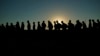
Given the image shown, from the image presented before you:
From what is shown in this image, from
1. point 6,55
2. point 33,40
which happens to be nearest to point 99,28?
point 33,40

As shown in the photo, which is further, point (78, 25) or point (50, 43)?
point (78, 25)

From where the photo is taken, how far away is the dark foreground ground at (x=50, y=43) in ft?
66.7

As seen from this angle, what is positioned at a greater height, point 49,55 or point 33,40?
point 33,40

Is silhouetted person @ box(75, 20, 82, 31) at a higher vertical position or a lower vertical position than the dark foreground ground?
higher

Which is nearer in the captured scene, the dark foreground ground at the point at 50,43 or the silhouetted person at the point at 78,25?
the dark foreground ground at the point at 50,43

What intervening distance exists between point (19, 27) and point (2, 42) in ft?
8.26

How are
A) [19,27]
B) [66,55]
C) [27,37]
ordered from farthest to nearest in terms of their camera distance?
[19,27], [27,37], [66,55]

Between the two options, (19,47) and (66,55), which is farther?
(19,47)

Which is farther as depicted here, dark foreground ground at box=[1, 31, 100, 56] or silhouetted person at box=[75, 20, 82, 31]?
silhouetted person at box=[75, 20, 82, 31]

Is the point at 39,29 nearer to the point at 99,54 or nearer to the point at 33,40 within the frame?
the point at 33,40

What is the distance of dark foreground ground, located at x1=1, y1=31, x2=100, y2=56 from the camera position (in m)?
20.3

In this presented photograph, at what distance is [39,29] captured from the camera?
72.8 feet

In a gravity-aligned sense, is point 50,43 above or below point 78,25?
below

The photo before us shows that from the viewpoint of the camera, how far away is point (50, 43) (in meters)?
20.8
